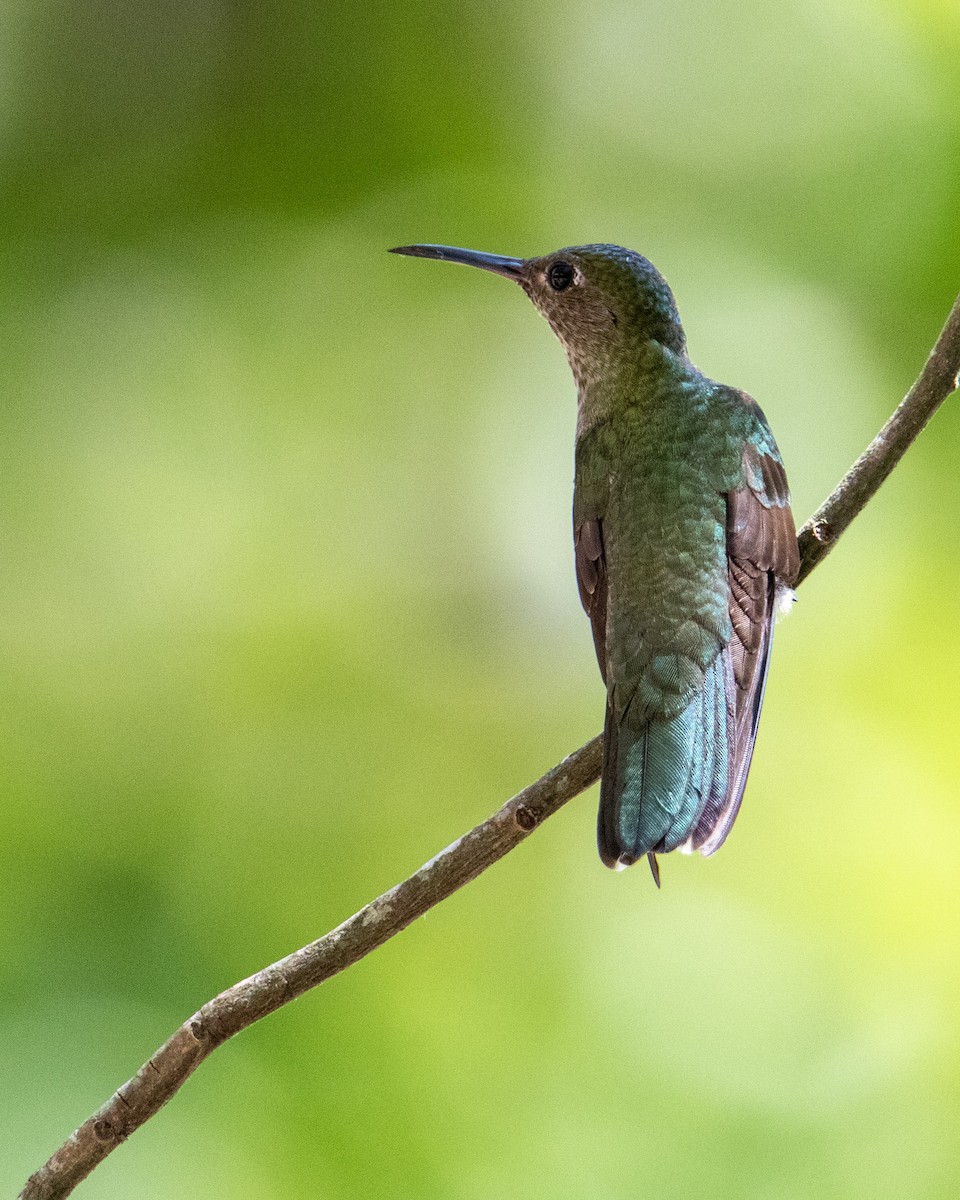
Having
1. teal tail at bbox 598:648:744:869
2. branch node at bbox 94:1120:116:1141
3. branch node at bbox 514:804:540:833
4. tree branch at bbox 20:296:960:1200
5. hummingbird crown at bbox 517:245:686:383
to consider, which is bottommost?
branch node at bbox 94:1120:116:1141

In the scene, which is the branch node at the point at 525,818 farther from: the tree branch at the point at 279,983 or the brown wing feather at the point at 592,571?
the brown wing feather at the point at 592,571

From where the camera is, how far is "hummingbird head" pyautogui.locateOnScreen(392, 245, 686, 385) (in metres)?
3.61

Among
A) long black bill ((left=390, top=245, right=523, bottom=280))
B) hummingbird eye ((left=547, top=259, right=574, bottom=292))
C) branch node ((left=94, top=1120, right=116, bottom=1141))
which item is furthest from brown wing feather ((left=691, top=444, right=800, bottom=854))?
branch node ((left=94, top=1120, right=116, bottom=1141))

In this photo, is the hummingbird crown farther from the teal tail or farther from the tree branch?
the tree branch

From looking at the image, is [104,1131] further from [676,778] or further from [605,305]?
[605,305]

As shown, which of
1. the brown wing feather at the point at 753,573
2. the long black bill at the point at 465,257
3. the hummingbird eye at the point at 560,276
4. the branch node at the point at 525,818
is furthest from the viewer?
the hummingbird eye at the point at 560,276

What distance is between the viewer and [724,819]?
2.50m

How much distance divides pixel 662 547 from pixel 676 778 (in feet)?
2.17

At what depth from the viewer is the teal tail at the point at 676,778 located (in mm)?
2426

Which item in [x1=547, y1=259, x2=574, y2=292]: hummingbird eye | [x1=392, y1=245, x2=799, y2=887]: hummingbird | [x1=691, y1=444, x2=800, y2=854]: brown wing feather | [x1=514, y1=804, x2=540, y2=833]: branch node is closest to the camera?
[x1=514, y1=804, x2=540, y2=833]: branch node

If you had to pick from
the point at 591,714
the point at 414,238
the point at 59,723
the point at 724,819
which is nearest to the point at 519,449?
the point at 414,238

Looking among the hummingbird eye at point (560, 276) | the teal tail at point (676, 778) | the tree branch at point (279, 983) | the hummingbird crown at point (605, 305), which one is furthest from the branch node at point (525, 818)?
the hummingbird eye at point (560, 276)

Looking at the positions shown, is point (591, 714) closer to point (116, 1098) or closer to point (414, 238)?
point (414, 238)

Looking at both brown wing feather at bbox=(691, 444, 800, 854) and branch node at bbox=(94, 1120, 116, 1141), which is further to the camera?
brown wing feather at bbox=(691, 444, 800, 854)
